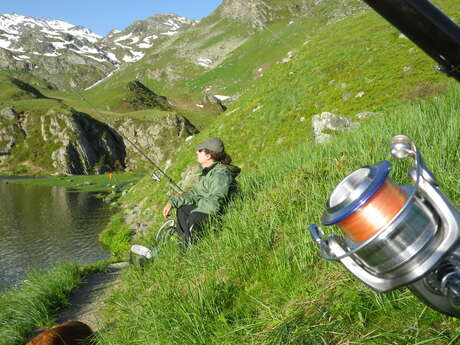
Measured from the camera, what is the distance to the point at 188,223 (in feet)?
21.2

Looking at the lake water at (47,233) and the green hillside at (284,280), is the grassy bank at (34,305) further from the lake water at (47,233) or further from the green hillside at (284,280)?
the lake water at (47,233)

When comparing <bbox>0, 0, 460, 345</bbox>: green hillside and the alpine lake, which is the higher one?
<bbox>0, 0, 460, 345</bbox>: green hillside

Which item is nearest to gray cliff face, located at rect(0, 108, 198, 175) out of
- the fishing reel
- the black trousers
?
the black trousers

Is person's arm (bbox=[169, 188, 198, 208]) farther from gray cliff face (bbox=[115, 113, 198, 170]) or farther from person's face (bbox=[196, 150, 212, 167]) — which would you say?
gray cliff face (bbox=[115, 113, 198, 170])

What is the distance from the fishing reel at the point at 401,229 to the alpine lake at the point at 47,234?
17660mm

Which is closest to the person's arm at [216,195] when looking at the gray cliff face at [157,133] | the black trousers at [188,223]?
the black trousers at [188,223]

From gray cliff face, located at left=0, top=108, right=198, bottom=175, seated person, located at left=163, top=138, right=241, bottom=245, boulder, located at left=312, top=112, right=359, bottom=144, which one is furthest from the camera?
gray cliff face, located at left=0, top=108, right=198, bottom=175

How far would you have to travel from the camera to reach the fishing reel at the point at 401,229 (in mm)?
1324

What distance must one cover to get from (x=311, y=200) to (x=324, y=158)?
89.5 inches

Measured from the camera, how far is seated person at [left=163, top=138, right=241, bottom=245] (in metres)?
6.46

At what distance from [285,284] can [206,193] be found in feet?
11.8

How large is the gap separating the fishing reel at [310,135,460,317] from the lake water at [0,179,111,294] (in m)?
16.7

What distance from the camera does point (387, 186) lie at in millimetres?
1444

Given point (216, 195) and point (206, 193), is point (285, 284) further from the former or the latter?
point (206, 193)
